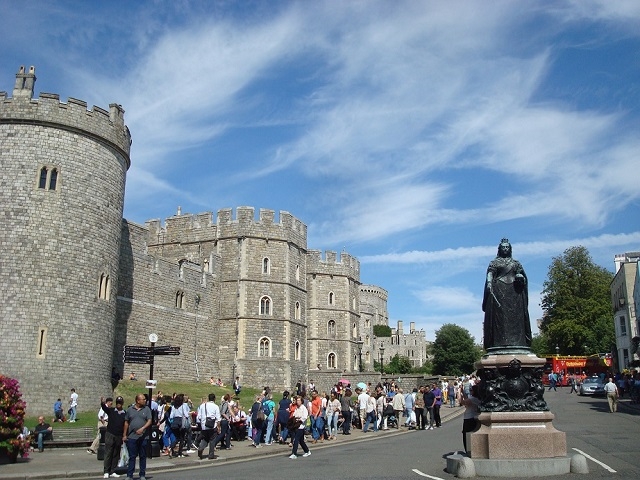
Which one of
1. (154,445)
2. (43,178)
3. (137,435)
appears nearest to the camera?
(137,435)

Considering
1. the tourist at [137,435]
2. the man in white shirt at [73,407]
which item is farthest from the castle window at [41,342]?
the tourist at [137,435]

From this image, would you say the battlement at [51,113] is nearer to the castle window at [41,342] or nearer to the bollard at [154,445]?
the castle window at [41,342]

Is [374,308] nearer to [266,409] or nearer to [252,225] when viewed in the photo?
[252,225]

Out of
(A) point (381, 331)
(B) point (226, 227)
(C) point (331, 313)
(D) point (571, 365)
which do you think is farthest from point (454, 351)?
(B) point (226, 227)

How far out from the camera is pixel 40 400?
21.8 metres

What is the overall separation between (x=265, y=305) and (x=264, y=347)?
269 cm

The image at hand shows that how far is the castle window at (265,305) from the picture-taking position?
41.0 m

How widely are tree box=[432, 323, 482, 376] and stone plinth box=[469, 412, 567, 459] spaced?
6632cm

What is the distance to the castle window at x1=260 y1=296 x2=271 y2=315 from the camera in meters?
41.0

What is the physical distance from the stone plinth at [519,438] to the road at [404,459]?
0.53 meters

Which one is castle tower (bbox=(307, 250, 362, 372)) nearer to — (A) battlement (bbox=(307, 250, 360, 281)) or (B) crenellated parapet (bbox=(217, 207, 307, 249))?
(A) battlement (bbox=(307, 250, 360, 281))

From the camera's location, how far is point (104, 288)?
25250 millimetres

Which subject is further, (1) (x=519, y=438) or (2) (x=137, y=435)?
(2) (x=137, y=435)

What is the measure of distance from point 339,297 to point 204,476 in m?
40.1
